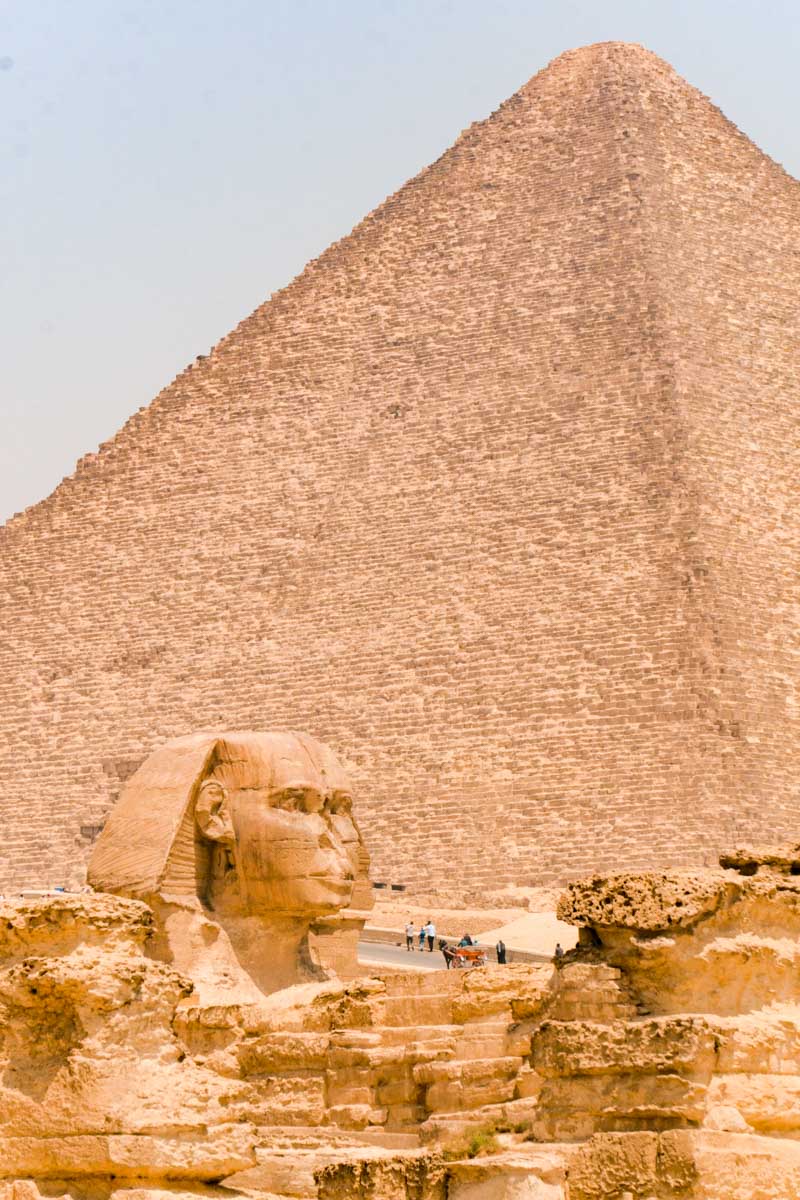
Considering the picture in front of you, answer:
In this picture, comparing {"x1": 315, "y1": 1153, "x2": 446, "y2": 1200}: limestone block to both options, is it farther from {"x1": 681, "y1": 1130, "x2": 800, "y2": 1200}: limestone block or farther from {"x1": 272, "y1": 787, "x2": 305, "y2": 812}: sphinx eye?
{"x1": 272, "y1": 787, "x2": 305, "y2": 812}: sphinx eye

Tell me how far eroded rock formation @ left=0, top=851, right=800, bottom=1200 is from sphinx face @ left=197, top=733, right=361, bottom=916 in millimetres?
1620

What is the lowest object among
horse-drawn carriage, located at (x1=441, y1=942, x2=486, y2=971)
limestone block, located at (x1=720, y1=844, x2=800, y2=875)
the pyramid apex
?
horse-drawn carriage, located at (x1=441, y1=942, x2=486, y2=971)

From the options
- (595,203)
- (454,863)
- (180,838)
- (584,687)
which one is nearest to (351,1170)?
(180,838)

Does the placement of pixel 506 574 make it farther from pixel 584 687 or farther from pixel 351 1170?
pixel 351 1170

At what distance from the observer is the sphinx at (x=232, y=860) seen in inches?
304

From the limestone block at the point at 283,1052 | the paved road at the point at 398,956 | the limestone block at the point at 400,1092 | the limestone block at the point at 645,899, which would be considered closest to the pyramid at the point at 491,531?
the paved road at the point at 398,956

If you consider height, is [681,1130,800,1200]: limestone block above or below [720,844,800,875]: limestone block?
below

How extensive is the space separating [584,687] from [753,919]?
5392cm

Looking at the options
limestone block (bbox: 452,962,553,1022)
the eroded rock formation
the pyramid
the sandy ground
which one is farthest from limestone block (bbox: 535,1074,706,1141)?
the pyramid

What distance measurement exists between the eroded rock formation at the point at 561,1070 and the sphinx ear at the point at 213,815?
65.0 inches

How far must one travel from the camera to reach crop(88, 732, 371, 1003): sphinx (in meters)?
7.71

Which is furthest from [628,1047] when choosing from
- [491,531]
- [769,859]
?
[491,531]

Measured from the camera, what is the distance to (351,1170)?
5.64m

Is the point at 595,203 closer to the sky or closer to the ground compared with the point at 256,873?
closer to the sky
